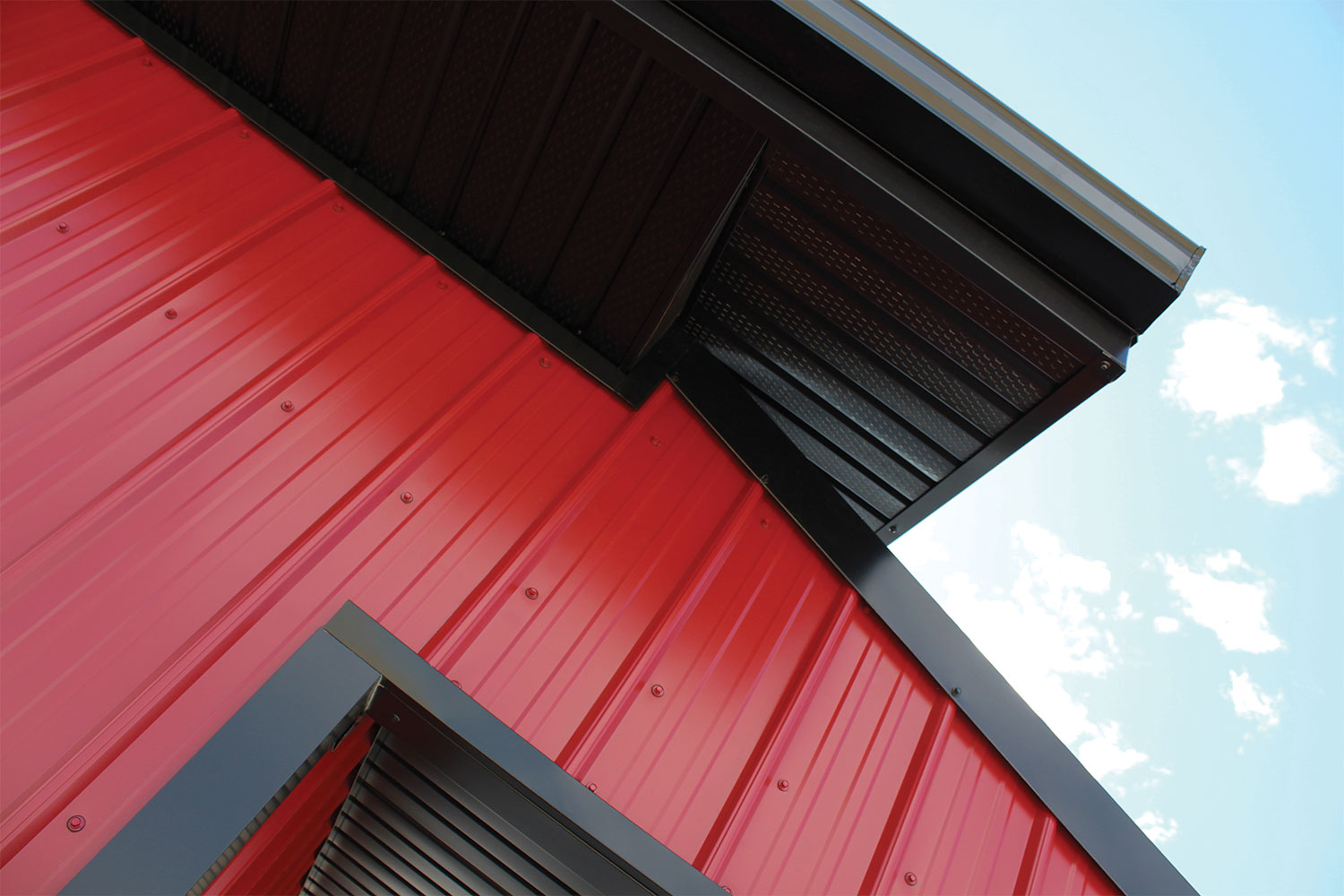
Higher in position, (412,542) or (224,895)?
(412,542)

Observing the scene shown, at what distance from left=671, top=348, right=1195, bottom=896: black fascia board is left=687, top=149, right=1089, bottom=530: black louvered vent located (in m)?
0.22

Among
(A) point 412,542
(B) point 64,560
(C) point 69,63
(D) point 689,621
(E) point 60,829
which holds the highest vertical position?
(C) point 69,63

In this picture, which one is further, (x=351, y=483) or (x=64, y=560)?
(x=351, y=483)

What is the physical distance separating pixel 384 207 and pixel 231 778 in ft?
8.63

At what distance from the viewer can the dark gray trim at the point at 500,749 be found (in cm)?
256

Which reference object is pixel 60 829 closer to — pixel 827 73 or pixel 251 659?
pixel 251 659

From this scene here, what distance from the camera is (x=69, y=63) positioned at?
368 centimetres

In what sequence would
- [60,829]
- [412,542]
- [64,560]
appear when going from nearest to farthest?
1. [60,829]
2. [64,560]
3. [412,542]

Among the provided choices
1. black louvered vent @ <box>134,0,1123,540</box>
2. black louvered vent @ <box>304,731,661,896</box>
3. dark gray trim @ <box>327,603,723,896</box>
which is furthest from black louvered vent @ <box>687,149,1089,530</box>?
black louvered vent @ <box>304,731,661,896</box>

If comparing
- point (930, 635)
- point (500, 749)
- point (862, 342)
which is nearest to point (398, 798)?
point (500, 749)

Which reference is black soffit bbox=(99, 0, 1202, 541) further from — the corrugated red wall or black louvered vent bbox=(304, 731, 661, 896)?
black louvered vent bbox=(304, 731, 661, 896)

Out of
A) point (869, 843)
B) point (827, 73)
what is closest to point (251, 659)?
point (869, 843)

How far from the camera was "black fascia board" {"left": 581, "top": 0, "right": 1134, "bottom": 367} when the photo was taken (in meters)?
2.70

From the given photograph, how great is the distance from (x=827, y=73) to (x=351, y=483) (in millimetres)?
2076
